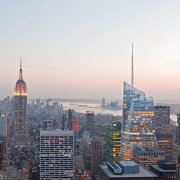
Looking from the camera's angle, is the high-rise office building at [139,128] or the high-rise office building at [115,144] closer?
the high-rise office building at [139,128]

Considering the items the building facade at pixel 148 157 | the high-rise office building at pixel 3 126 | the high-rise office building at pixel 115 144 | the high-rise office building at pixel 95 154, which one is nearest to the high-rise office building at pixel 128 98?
the high-rise office building at pixel 115 144

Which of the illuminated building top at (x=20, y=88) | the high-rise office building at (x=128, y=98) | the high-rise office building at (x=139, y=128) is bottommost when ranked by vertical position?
the high-rise office building at (x=139, y=128)

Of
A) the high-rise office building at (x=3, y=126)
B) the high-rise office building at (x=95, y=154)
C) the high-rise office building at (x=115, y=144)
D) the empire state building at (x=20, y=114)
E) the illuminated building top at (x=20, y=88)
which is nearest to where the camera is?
the high-rise office building at (x=115, y=144)

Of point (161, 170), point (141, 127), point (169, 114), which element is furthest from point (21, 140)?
point (161, 170)

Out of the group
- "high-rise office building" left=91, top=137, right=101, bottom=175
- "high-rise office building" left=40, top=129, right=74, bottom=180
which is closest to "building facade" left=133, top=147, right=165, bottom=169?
"high-rise office building" left=40, top=129, right=74, bottom=180

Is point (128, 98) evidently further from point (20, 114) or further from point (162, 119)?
point (20, 114)

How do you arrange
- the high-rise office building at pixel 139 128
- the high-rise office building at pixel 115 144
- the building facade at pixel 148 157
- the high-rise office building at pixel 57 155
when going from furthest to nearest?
the high-rise office building at pixel 115 144 → the high-rise office building at pixel 139 128 → the high-rise office building at pixel 57 155 → the building facade at pixel 148 157

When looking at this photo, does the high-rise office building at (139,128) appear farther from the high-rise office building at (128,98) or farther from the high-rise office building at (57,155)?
the high-rise office building at (57,155)

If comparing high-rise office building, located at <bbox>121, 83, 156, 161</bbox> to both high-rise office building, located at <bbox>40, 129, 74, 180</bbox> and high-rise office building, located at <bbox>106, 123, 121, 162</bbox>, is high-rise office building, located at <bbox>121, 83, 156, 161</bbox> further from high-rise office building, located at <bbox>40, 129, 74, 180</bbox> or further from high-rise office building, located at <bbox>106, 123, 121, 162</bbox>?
high-rise office building, located at <bbox>40, 129, 74, 180</bbox>
